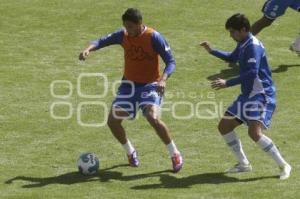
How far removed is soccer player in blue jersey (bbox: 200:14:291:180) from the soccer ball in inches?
74.6

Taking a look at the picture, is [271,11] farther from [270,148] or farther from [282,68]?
A: [270,148]

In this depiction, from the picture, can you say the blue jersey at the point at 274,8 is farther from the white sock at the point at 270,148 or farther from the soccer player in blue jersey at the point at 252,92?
the white sock at the point at 270,148

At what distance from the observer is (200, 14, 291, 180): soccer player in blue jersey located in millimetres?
10773

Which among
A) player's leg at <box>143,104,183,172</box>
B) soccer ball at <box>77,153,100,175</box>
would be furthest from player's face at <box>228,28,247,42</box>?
soccer ball at <box>77,153,100,175</box>

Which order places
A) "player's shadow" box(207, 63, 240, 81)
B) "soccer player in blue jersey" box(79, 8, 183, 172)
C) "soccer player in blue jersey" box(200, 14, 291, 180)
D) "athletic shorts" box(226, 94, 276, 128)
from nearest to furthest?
1. "soccer player in blue jersey" box(200, 14, 291, 180)
2. "athletic shorts" box(226, 94, 276, 128)
3. "soccer player in blue jersey" box(79, 8, 183, 172)
4. "player's shadow" box(207, 63, 240, 81)

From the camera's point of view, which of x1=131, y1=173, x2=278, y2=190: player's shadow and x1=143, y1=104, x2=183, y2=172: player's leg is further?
x1=143, y1=104, x2=183, y2=172: player's leg

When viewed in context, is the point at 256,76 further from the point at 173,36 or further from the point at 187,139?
the point at 173,36

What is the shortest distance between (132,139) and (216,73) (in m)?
4.14

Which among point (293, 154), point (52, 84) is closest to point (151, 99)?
point (293, 154)

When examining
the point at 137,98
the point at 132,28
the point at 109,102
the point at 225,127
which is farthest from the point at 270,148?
the point at 109,102

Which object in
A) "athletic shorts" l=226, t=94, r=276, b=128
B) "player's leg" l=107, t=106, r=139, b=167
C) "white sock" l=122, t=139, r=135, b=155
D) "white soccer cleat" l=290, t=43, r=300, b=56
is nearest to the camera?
"athletic shorts" l=226, t=94, r=276, b=128

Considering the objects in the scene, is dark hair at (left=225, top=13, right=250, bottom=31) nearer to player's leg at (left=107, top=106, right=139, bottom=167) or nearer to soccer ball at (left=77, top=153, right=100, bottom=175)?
player's leg at (left=107, top=106, right=139, bottom=167)

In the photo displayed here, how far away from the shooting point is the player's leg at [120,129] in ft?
37.8

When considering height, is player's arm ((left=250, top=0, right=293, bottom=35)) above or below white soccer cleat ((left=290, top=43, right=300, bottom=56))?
above
